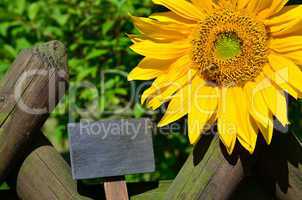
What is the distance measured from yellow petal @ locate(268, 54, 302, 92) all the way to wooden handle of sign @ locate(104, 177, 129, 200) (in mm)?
494

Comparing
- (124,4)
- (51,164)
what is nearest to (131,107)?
(124,4)

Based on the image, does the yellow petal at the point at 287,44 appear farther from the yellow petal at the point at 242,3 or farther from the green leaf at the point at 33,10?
the green leaf at the point at 33,10

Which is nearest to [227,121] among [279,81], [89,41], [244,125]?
[244,125]

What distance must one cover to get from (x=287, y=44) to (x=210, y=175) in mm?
380

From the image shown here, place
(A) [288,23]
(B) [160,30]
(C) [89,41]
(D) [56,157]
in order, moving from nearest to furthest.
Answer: (A) [288,23] → (B) [160,30] → (D) [56,157] → (C) [89,41]

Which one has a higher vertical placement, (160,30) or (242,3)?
(242,3)

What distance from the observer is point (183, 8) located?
1557mm

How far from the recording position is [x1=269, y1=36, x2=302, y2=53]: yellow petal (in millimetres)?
1500

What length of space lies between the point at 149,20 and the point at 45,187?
517 millimetres

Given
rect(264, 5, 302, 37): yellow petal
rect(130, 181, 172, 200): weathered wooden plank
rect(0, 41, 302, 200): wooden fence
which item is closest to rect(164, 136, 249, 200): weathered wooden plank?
rect(0, 41, 302, 200): wooden fence

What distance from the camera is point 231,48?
5.40 feet

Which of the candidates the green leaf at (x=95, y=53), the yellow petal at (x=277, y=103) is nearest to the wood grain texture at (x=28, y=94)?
the yellow petal at (x=277, y=103)

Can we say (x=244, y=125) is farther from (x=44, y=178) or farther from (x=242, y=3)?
(x=44, y=178)

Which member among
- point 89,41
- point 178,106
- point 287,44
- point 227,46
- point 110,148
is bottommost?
point 89,41
